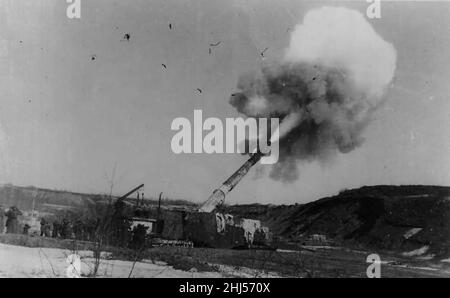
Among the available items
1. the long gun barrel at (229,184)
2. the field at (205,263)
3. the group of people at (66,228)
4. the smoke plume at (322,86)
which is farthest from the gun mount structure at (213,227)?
the group of people at (66,228)

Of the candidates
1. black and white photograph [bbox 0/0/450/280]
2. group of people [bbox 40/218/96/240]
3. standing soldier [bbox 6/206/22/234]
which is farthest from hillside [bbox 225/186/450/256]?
standing soldier [bbox 6/206/22/234]

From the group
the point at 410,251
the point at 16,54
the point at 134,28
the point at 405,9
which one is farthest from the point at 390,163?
the point at 16,54

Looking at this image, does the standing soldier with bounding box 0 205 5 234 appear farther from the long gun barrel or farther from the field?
the long gun barrel

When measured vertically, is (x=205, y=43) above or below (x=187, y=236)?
above

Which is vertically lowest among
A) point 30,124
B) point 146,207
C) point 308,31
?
point 146,207

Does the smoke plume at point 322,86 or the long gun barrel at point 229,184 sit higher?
the smoke plume at point 322,86

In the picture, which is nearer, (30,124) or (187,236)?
(30,124)

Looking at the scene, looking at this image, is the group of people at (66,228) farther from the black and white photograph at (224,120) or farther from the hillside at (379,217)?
the hillside at (379,217)

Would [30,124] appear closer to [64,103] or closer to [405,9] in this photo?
[64,103]
